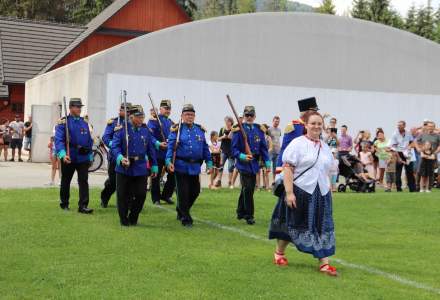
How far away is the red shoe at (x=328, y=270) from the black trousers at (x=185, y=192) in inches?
148

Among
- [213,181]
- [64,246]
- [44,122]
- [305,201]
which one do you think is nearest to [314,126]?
[305,201]

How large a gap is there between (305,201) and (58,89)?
22.5m

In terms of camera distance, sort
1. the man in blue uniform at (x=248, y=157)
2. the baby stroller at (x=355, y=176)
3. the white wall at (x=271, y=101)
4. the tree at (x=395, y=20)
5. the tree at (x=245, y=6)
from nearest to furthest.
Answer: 1. the man in blue uniform at (x=248, y=157)
2. the baby stroller at (x=355, y=176)
3. the white wall at (x=271, y=101)
4. the tree at (x=395, y=20)
5. the tree at (x=245, y=6)

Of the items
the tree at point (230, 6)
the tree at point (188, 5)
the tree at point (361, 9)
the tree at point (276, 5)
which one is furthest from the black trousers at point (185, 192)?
the tree at point (230, 6)

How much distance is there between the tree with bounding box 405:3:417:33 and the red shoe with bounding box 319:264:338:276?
5807 cm

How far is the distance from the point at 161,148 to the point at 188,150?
9.43ft

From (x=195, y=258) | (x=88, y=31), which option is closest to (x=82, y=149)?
(x=195, y=258)

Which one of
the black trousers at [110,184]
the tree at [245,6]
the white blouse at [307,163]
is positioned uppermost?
the tree at [245,6]

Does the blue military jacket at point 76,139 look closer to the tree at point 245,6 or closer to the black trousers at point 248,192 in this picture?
the black trousers at point 248,192

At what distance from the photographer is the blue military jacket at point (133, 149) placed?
11.3 metres

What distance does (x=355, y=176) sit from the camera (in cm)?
1936

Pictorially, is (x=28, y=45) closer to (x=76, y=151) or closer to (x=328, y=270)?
(x=76, y=151)

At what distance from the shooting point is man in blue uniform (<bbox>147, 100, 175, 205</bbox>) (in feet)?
46.9

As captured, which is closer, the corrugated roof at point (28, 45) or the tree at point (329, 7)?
the corrugated roof at point (28, 45)
